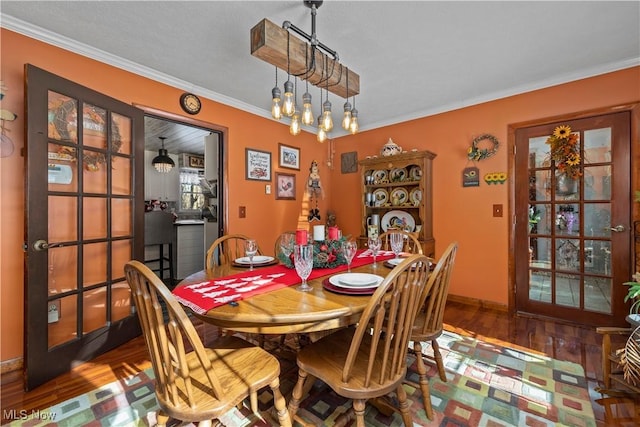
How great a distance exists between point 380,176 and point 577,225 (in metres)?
2.03

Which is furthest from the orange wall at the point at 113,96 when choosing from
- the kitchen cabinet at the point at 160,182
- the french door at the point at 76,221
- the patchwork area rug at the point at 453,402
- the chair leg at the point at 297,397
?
the kitchen cabinet at the point at 160,182

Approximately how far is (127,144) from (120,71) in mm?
598

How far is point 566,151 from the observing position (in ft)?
8.32

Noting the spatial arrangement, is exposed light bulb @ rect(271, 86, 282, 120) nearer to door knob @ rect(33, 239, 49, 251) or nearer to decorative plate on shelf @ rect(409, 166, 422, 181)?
door knob @ rect(33, 239, 49, 251)

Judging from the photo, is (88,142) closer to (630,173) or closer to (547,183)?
(547,183)

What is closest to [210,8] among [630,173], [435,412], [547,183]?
[435,412]

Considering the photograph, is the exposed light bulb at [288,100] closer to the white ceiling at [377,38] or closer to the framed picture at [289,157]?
the white ceiling at [377,38]

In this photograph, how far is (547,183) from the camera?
2.66 meters

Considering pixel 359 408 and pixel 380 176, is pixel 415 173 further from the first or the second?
pixel 359 408

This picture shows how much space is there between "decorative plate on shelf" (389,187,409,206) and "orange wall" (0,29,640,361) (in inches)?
13.5

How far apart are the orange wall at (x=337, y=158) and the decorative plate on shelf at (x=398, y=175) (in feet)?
1.14

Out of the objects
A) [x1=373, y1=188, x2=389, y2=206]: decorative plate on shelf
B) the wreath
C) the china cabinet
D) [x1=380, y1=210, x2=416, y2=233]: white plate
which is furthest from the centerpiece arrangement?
the wreath

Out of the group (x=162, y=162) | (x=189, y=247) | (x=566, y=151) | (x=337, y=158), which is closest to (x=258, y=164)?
(x=337, y=158)

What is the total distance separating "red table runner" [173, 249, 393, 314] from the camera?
46.6 inches
